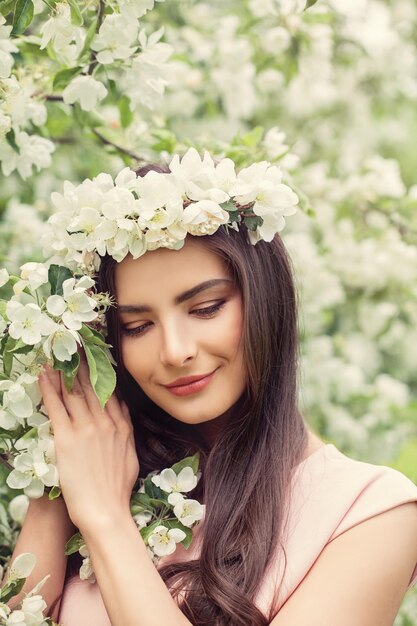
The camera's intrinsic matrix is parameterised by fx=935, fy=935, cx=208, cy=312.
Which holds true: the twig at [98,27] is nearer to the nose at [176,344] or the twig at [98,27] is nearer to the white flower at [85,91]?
the white flower at [85,91]

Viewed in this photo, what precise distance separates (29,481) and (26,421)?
0.16m

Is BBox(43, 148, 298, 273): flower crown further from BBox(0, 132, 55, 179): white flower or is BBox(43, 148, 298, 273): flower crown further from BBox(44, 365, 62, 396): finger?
BBox(0, 132, 55, 179): white flower

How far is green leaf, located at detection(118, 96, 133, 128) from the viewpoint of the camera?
2678mm

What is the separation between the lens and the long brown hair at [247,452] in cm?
196

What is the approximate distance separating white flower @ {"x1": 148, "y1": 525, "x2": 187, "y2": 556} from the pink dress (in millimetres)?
124

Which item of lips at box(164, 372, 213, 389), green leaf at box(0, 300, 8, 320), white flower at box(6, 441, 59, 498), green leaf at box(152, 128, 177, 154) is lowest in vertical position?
white flower at box(6, 441, 59, 498)

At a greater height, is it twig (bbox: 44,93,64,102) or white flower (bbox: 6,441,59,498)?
twig (bbox: 44,93,64,102)

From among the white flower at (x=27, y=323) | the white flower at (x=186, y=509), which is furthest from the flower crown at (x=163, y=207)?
the white flower at (x=186, y=509)

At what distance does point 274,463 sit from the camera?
213 cm

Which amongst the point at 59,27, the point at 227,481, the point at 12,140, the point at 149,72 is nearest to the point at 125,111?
the point at 149,72

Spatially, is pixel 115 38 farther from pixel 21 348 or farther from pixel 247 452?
pixel 247 452

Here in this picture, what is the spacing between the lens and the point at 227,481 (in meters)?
2.13

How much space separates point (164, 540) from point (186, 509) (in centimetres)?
9

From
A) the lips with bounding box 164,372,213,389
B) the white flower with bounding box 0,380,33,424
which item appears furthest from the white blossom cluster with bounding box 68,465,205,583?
the white flower with bounding box 0,380,33,424
